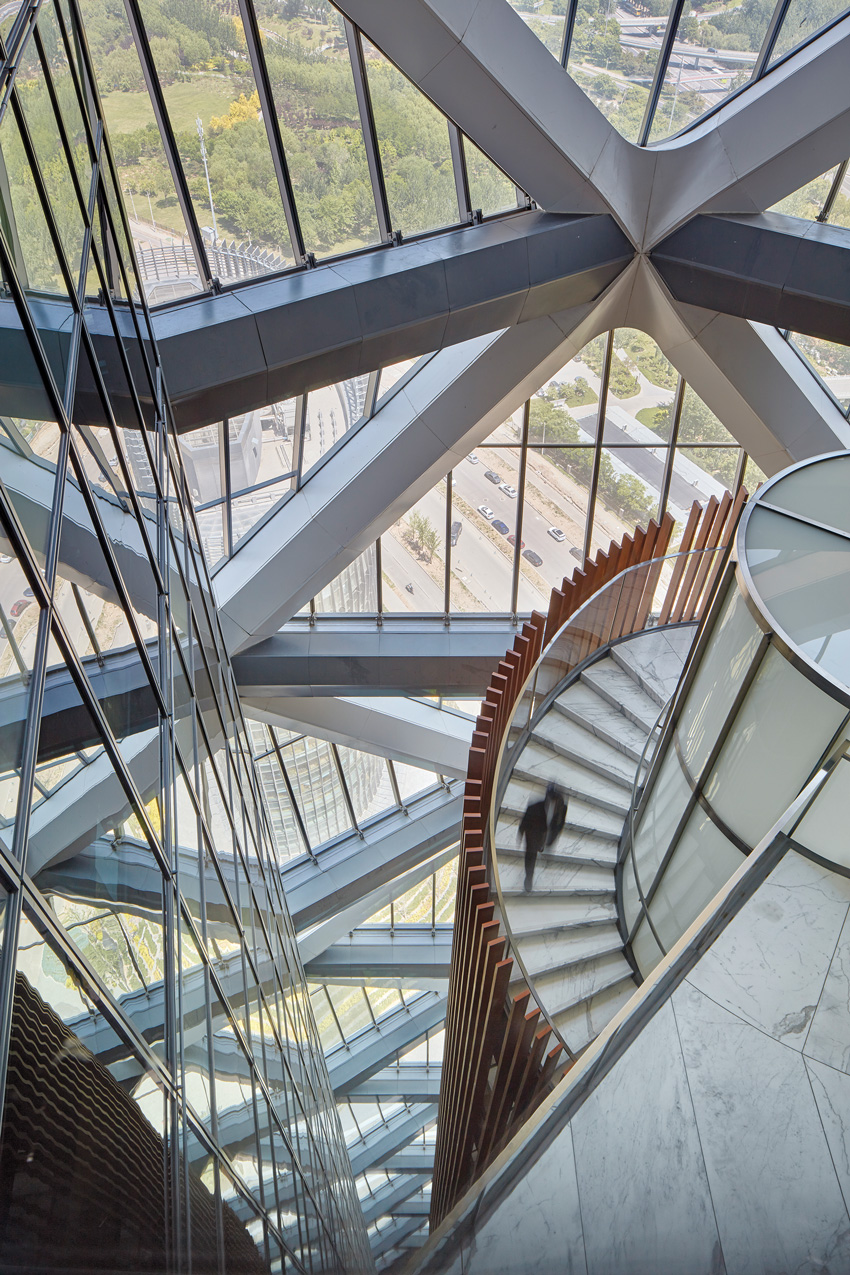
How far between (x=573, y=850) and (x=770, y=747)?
453 centimetres

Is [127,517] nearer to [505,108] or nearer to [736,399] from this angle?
[505,108]

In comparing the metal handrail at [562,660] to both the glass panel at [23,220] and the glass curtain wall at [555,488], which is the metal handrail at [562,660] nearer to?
the glass curtain wall at [555,488]

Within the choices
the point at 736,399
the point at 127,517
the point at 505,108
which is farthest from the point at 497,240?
the point at 127,517

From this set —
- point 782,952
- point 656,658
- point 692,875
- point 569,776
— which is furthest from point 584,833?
point 782,952

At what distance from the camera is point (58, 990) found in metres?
2.57

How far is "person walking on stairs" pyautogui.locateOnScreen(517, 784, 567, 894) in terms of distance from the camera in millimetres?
10609

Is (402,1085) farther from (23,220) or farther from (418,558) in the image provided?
(23,220)

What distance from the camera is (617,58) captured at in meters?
12.1

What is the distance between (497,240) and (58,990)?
10.8m

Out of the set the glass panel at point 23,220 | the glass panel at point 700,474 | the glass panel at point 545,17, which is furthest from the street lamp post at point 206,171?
the glass panel at point 700,474

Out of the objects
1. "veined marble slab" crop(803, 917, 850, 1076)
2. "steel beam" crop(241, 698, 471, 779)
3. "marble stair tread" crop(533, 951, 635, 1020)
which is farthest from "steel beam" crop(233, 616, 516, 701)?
"veined marble slab" crop(803, 917, 850, 1076)

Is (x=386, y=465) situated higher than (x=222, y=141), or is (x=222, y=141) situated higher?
(x=222, y=141)

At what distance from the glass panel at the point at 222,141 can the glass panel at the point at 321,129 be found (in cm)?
34

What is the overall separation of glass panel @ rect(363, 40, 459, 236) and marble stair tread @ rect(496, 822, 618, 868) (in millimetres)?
8251
